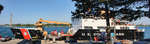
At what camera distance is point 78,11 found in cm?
1322

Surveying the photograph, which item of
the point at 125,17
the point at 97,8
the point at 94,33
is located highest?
the point at 97,8

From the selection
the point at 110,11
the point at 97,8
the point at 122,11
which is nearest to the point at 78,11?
the point at 97,8

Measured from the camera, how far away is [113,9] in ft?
40.1

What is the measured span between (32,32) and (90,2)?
17.9m

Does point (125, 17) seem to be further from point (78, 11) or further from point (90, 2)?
point (78, 11)

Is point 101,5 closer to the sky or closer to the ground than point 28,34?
closer to the sky

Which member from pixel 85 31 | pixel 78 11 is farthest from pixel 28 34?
pixel 78 11

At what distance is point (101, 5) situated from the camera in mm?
12422

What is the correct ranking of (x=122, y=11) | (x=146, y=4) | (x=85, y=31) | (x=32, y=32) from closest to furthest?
(x=146, y=4)
(x=122, y=11)
(x=85, y=31)
(x=32, y=32)

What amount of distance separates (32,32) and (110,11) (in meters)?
18.7

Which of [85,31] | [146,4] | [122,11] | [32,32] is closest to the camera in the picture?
[146,4]

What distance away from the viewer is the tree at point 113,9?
37.6 ft

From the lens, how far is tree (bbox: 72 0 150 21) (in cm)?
1145

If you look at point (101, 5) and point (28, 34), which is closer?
point (101, 5)
